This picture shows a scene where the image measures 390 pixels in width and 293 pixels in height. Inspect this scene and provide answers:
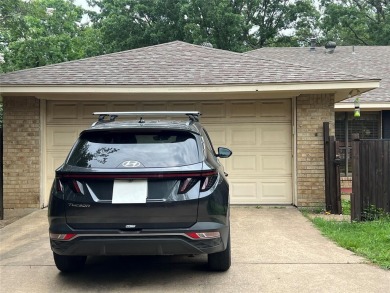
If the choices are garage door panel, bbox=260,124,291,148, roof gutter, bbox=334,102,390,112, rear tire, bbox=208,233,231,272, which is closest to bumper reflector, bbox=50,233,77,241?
rear tire, bbox=208,233,231,272

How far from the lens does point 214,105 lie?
34.4 ft

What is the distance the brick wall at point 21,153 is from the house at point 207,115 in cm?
2

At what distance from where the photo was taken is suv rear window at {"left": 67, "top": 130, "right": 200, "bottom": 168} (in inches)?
185

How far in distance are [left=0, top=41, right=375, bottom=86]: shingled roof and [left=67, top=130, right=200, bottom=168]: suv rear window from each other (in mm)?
4825

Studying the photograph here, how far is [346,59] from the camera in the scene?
17.5 m

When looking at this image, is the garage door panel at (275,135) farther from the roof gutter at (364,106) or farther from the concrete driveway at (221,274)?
the roof gutter at (364,106)

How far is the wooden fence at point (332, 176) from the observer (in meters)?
9.54

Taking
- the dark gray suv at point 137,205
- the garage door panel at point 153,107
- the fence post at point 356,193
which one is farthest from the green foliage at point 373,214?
the garage door panel at point 153,107

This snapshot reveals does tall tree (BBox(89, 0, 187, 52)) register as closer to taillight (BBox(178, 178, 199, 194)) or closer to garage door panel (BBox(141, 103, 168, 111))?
garage door panel (BBox(141, 103, 168, 111))

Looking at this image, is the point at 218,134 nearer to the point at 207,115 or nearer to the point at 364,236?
the point at 207,115

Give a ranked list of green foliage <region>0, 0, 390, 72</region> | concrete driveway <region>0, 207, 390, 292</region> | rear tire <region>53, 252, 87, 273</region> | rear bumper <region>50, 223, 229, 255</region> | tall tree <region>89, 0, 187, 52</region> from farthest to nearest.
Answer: tall tree <region>89, 0, 187, 52</region>
green foliage <region>0, 0, 390, 72</region>
rear tire <region>53, 252, 87, 273</region>
concrete driveway <region>0, 207, 390, 292</region>
rear bumper <region>50, 223, 229, 255</region>

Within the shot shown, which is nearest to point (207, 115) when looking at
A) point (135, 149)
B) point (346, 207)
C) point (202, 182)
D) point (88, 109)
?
point (88, 109)

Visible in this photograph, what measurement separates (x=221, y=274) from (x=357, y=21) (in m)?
28.6

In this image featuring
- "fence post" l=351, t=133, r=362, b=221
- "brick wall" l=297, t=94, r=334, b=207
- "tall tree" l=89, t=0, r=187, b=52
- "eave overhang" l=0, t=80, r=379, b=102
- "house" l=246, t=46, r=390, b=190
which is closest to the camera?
"fence post" l=351, t=133, r=362, b=221
